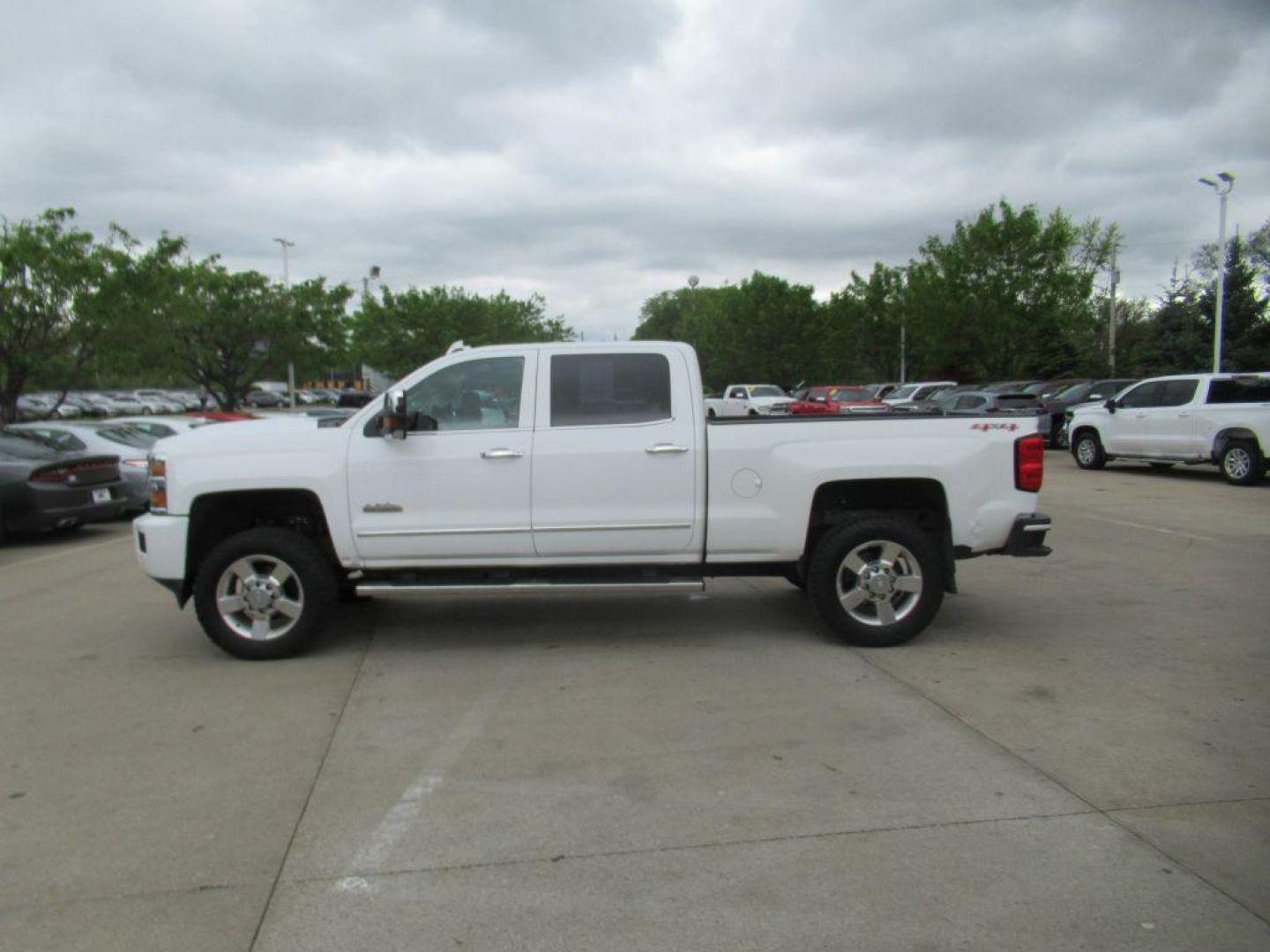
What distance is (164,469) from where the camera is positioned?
643cm

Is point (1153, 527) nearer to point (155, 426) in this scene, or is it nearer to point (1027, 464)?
point (1027, 464)

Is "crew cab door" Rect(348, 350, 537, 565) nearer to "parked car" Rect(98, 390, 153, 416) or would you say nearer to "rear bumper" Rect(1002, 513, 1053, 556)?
"rear bumper" Rect(1002, 513, 1053, 556)

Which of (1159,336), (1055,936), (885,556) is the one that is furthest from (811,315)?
(1055,936)

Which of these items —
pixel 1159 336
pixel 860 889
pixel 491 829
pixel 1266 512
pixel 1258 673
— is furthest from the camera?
pixel 1159 336

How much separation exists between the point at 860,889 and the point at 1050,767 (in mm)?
1496

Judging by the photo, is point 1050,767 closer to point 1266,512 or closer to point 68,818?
point 68,818

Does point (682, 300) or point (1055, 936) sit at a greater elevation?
point (682, 300)

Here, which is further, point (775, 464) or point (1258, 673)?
point (775, 464)

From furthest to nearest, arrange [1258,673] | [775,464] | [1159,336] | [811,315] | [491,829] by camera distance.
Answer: [811,315] < [1159,336] < [775,464] < [1258,673] < [491,829]

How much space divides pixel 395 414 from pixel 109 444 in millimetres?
11670

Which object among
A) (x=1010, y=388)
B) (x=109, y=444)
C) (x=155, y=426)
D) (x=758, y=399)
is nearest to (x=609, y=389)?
(x=109, y=444)

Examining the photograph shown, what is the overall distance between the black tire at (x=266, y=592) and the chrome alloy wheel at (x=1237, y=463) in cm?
1545

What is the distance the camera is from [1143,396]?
18.6 metres

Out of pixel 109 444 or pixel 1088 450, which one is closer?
pixel 109 444
